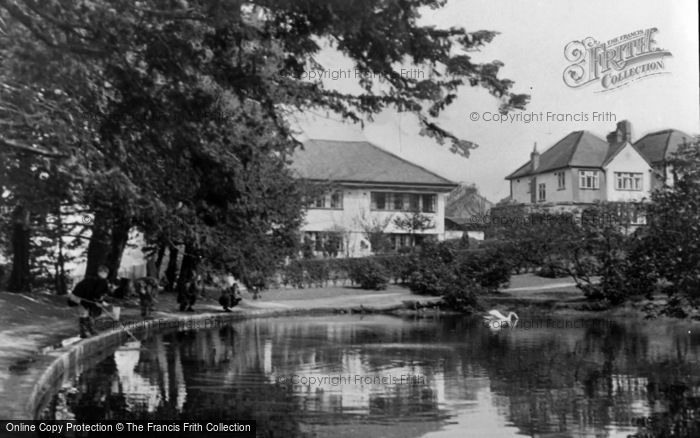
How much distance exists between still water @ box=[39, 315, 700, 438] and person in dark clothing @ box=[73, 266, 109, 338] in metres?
0.88

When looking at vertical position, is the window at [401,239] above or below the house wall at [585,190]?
below

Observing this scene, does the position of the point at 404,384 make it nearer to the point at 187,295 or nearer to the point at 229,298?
the point at 187,295

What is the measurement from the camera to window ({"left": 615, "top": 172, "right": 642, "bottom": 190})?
191ft

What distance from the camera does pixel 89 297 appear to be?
17375mm

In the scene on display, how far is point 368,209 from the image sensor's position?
5744cm

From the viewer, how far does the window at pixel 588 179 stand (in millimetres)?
60094

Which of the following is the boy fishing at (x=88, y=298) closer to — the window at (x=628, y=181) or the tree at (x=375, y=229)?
the tree at (x=375, y=229)

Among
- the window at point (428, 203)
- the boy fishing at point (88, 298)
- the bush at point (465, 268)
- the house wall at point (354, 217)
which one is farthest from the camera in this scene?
the window at point (428, 203)

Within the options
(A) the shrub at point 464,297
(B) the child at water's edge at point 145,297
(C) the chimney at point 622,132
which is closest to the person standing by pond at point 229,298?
(B) the child at water's edge at point 145,297

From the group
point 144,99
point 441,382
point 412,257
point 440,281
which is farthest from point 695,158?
point 412,257

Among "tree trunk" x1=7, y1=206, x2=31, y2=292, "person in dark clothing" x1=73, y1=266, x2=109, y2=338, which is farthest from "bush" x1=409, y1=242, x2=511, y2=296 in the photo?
"person in dark clothing" x1=73, y1=266, x2=109, y2=338

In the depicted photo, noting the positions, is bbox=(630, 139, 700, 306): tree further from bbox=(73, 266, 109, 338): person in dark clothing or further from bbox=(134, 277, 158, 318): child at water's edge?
bbox=(134, 277, 158, 318): child at water's edge

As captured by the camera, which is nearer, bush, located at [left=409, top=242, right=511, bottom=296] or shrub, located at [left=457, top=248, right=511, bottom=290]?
bush, located at [left=409, top=242, right=511, bottom=296]

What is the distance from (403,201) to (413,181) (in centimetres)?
153
